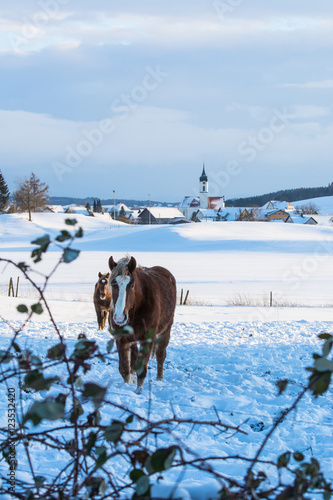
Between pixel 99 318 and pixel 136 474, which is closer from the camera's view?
pixel 136 474

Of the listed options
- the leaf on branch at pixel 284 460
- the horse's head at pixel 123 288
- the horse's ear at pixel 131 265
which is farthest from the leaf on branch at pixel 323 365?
the horse's ear at pixel 131 265

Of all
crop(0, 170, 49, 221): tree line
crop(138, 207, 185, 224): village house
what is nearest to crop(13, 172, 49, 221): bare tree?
crop(0, 170, 49, 221): tree line

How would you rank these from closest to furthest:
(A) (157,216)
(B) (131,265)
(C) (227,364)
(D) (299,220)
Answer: (B) (131,265) < (C) (227,364) < (D) (299,220) < (A) (157,216)

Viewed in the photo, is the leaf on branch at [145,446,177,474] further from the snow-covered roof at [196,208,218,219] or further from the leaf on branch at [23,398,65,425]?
the snow-covered roof at [196,208,218,219]

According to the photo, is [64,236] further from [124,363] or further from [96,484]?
[124,363]

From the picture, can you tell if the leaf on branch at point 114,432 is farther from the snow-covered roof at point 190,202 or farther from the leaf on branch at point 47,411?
the snow-covered roof at point 190,202

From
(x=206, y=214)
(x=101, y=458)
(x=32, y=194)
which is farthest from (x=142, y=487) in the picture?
(x=206, y=214)

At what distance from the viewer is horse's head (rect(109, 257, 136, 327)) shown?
16.7ft

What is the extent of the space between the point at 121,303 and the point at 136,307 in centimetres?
61

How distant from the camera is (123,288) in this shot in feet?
17.0

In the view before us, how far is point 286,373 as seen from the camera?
22.6 feet

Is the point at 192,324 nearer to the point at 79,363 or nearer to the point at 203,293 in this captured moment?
the point at 79,363

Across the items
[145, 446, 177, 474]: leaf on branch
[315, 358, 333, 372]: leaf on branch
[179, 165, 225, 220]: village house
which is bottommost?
[145, 446, 177, 474]: leaf on branch

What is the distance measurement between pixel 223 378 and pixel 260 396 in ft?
2.94
